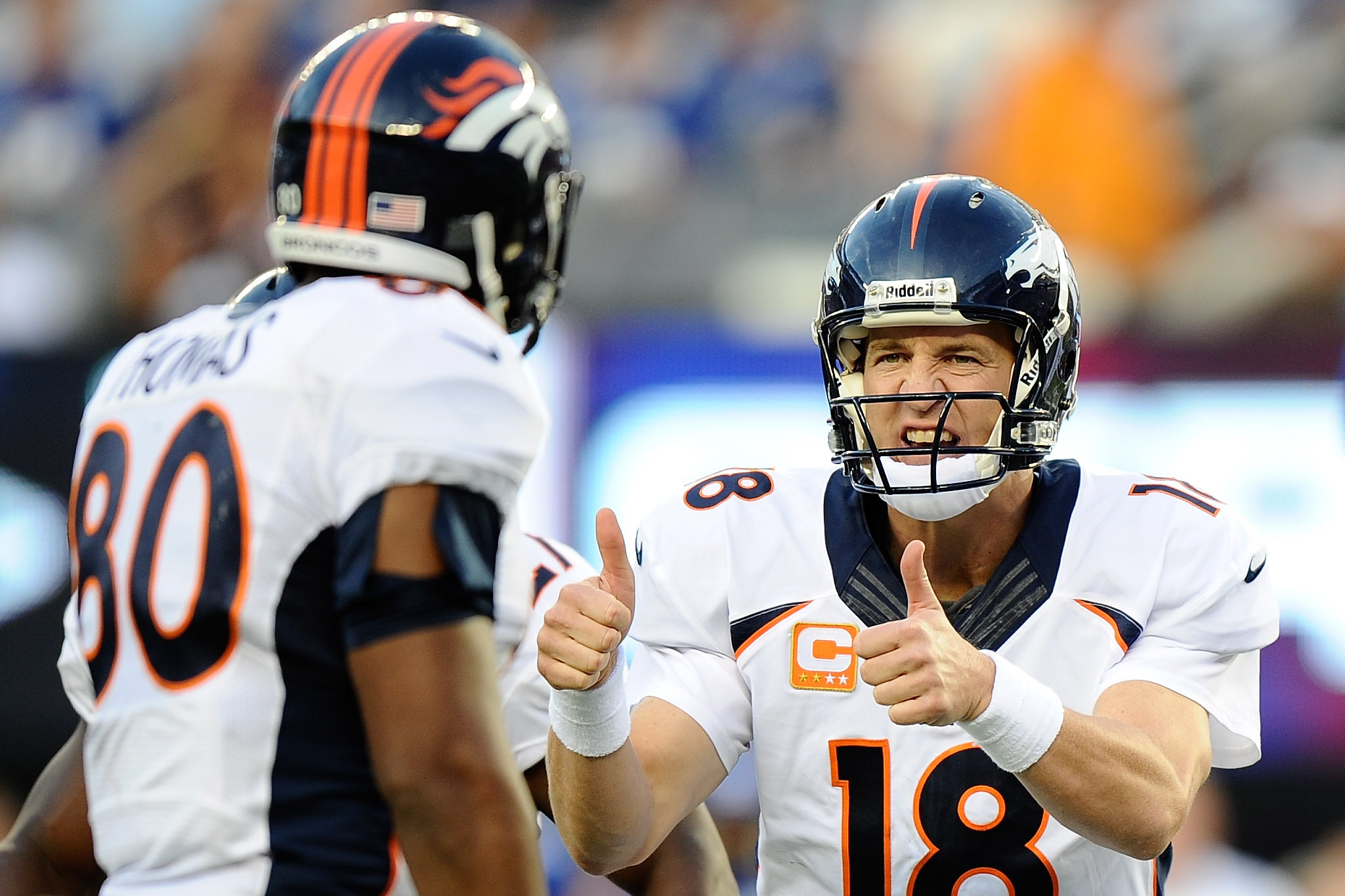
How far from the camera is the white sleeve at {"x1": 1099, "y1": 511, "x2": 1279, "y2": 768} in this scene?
2594mm

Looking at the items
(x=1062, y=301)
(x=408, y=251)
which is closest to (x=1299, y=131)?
(x=1062, y=301)

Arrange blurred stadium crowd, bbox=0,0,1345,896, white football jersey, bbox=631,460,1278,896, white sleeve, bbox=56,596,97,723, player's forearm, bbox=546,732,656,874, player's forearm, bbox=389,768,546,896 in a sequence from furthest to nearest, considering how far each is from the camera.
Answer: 1. blurred stadium crowd, bbox=0,0,1345,896
2. white football jersey, bbox=631,460,1278,896
3. player's forearm, bbox=546,732,656,874
4. white sleeve, bbox=56,596,97,723
5. player's forearm, bbox=389,768,546,896

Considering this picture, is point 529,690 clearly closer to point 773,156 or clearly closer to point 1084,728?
point 1084,728

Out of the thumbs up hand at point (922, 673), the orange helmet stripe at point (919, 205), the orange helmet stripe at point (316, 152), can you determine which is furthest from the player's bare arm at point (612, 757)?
the orange helmet stripe at point (919, 205)

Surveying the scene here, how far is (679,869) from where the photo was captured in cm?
273

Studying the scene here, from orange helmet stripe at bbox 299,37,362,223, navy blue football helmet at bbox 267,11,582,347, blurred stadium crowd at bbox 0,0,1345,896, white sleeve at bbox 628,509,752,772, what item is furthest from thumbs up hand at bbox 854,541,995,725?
blurred stadium crowd at bbox 0,0,1345,896

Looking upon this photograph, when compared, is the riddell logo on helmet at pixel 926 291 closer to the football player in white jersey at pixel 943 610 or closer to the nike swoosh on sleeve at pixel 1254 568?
the football player in white jersey at pixel 943 610

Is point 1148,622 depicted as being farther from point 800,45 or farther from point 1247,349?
point 800,45

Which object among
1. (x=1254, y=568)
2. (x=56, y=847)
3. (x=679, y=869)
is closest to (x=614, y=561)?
(x=679, y=869)

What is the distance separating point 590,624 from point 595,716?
191mm

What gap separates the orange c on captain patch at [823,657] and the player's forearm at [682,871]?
11.2 inches

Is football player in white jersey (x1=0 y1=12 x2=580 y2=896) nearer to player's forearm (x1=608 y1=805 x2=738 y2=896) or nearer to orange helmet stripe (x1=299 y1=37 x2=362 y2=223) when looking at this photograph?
orange helmet stripe (x1=299 y1=37 x2=362 y2=223)

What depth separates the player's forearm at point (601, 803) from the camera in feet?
7.77

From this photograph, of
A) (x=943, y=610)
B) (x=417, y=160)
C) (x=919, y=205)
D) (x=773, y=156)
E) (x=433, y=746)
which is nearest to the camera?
(x=433, y=746)
